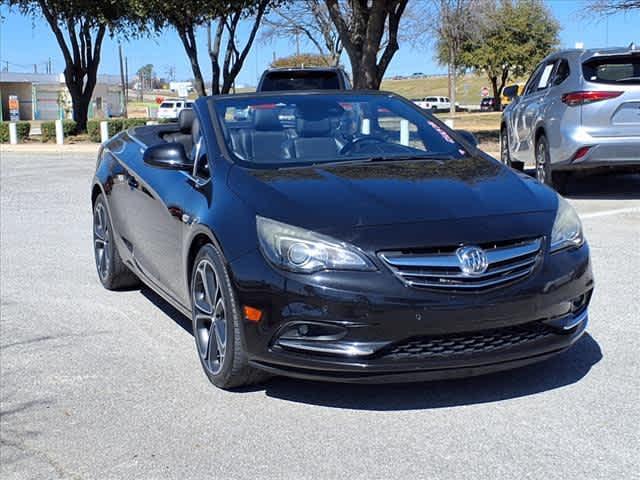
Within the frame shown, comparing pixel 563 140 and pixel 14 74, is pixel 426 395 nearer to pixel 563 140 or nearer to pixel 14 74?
pixel 563 140

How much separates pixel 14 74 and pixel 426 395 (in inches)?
3047

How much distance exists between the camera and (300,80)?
1817 cm

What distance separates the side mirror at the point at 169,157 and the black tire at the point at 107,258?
5.53 ft

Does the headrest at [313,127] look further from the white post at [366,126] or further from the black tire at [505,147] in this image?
the black tire at [505,147]

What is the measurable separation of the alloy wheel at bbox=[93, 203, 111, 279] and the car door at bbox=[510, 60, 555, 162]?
656 centimetres

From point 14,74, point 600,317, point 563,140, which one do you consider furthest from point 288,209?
point 14,74

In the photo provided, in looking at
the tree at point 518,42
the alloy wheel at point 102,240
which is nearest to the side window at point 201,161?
the alloy wheel at point 102,240

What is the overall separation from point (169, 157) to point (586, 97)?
676 cm

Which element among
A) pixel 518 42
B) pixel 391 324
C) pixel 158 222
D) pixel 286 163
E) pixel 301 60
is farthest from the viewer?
pixel 301 60

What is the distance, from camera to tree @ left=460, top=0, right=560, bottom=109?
61.0m

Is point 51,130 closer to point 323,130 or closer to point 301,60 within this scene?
point 323,130

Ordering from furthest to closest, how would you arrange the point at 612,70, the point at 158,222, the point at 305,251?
the point at 612,70 → the point at 158,222 → the point at 305,251

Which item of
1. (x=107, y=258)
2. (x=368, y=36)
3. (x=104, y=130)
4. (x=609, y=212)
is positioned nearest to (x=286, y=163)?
(x=107, y=258)

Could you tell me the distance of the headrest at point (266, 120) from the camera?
18.0 ft
